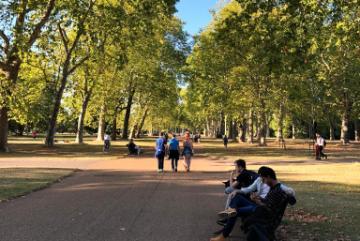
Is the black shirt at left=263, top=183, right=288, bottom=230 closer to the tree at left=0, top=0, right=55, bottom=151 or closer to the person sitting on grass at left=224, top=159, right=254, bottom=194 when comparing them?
the person sitting on grass at left=224, top=159, right=254, bottom=194

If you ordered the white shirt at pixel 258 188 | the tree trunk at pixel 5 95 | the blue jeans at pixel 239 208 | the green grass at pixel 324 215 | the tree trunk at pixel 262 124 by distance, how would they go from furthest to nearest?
1. the tree trunk at pixel 262 124
2. the tree trunk at pixel 5 95
3. the white shirt at pixel 258 188
4. the green grass at pixel 324 215
5. the blue jeans at pixel 239 208

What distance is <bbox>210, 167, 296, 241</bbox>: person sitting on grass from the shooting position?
293 inches

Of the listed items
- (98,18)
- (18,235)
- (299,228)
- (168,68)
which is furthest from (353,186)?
(168,68)

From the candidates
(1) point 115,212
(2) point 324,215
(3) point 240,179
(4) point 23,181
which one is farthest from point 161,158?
(2) point 324,215

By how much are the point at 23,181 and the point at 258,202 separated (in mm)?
10435

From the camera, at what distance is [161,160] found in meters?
21.5

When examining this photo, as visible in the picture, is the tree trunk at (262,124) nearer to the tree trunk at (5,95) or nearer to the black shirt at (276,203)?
the tree trunk at (5,95)

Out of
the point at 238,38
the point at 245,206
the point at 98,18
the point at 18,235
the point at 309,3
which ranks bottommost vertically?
the point at 18,235

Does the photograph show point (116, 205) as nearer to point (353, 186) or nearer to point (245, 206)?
point (245, 206)

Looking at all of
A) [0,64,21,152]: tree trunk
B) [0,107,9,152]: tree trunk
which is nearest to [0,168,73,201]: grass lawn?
[0,64,21,152]: tree trunk

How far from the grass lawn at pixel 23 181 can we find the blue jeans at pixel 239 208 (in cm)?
658

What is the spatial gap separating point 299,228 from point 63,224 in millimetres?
4296

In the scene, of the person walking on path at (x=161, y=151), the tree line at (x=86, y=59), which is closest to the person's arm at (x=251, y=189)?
the person walking on path at (x=161, y=151)

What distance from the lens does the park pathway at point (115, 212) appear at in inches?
333
